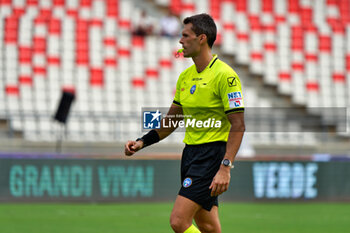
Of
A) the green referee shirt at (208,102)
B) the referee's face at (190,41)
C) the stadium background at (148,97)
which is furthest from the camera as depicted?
the stadium background at (148,97)

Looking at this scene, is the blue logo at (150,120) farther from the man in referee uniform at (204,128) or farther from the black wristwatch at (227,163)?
the black wristwatch at (227,163)

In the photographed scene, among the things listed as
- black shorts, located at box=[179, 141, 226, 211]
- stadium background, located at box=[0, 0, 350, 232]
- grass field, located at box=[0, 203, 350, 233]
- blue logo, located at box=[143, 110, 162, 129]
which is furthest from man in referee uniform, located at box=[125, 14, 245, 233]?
stadium background, located at box=[0, 0, 350, 232]

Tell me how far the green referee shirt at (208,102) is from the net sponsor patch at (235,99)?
0.03 m

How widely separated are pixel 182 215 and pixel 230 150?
63 centimetres

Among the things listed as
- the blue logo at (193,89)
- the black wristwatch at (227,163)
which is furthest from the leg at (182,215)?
the blue logo at (193,89)

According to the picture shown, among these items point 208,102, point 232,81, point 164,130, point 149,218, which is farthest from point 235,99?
point 149,218

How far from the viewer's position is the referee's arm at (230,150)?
529cm

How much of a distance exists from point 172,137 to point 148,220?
24.6ft

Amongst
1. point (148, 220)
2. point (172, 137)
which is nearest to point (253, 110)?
point (172, 137)

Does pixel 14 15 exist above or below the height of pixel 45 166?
above

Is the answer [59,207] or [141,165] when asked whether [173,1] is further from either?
[59,207]

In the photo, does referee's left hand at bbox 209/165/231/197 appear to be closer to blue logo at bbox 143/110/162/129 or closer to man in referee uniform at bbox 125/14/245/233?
man in referee uniform at bbox 125/14/245/233

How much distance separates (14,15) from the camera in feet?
69.2

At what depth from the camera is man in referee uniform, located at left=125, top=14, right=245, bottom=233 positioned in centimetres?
545
